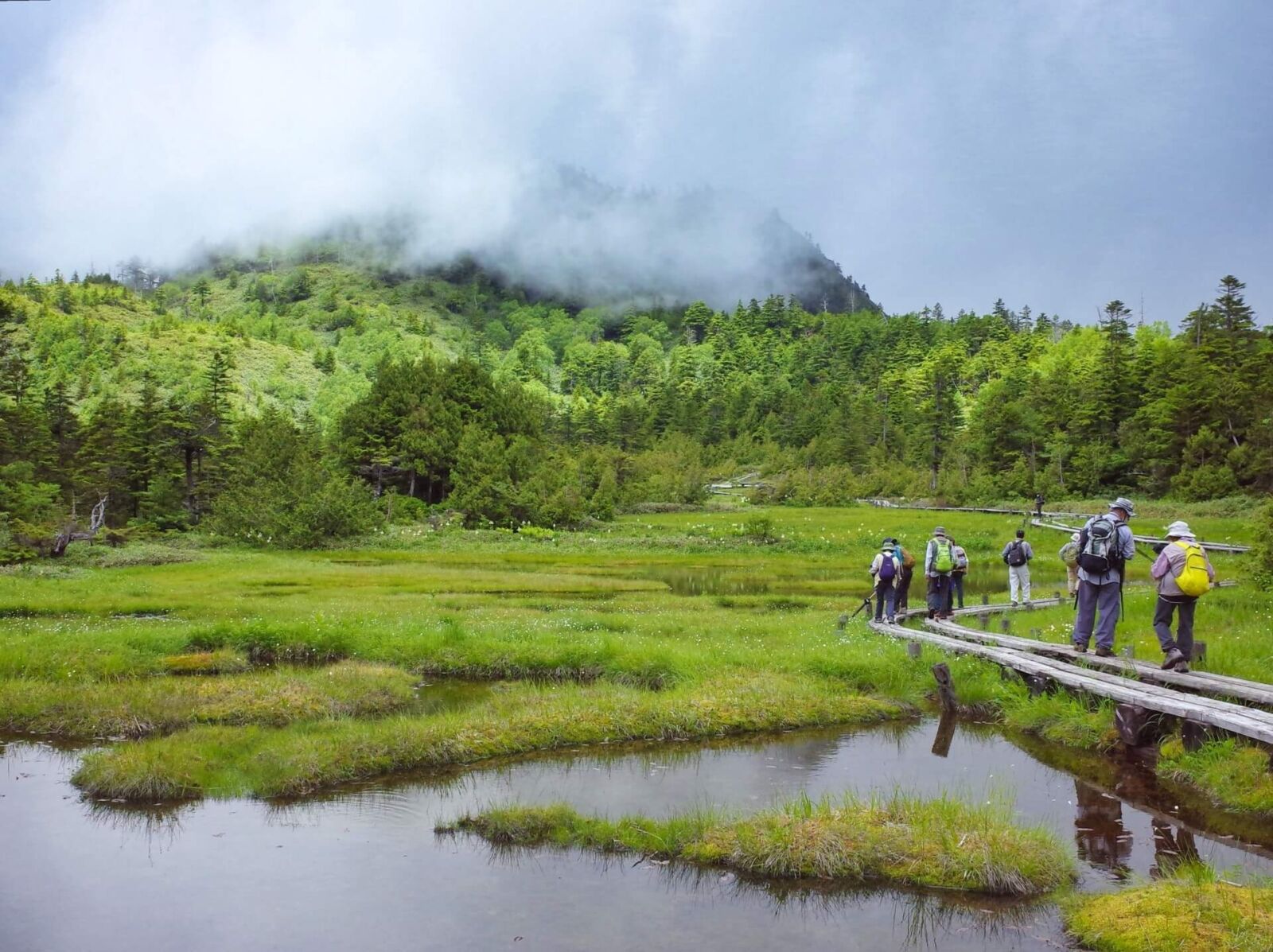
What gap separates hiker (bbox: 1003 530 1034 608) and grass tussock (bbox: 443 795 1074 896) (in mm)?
14792

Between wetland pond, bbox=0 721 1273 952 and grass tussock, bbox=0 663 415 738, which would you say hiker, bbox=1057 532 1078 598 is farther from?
grass tussock, bbox=0 663 415 738

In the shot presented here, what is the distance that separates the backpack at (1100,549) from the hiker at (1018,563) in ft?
27.6

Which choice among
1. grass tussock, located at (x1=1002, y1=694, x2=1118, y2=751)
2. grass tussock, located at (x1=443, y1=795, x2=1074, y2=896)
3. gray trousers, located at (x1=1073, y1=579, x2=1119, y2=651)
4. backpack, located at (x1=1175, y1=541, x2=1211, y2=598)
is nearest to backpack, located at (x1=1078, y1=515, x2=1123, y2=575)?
gray trousers, located at (x1=1073, y1=579, x2=1119, y2=651)

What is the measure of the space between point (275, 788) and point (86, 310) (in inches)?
5887

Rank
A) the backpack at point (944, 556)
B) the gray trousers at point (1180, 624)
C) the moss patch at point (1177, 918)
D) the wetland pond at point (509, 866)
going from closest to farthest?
the moss patch at point (1177, 918), the wetland pond at point (509, 866), the gray trousers at point (1180, 624), the backpack at point (944, 556)

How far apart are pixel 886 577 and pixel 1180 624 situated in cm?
1012

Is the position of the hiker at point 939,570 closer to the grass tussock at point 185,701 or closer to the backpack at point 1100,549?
the backpack at point 1100,549

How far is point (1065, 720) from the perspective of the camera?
16.4 meters

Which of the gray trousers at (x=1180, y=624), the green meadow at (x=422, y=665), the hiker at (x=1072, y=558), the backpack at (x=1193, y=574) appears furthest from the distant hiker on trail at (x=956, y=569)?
the backpack at (x=1193, y=574)

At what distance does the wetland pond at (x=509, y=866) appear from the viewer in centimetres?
956

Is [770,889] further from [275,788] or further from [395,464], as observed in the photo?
[395,464]

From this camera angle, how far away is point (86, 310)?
137 meters

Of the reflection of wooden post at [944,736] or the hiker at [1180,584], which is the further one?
the reflection of wooden post at [944,736]

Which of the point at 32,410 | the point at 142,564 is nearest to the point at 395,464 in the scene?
the point at 32,410
